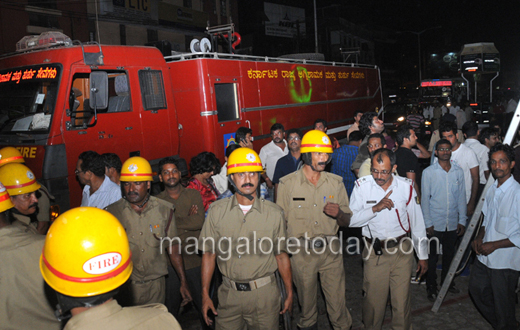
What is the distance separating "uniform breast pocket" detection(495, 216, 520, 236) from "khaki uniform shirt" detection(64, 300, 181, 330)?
357 cm

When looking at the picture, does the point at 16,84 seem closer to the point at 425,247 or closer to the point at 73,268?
the point at 73,268

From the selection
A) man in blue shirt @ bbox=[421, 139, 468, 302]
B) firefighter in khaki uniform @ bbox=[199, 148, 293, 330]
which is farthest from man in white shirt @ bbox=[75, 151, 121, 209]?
man in blue shirt @ bbox=[421, 139, 468, 302]

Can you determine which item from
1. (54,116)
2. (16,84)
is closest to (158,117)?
(54,116)

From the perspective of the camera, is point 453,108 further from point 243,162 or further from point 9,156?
point 9,156

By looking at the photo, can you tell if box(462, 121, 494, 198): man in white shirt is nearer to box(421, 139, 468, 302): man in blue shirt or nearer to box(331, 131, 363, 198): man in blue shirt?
box(421, 139, 468, 302): man in blue shirt

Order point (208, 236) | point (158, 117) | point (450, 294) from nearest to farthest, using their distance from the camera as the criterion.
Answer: point (208, 236) → point (450, 294) → point (158, 117)

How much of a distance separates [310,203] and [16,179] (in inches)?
112

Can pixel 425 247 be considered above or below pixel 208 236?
below

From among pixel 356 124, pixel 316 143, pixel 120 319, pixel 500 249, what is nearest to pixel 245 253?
pixel 316 143

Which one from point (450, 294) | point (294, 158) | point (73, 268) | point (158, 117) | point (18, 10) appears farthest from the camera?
point (18, 10)

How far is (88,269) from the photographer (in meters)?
1.66

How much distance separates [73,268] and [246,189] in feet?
6.81

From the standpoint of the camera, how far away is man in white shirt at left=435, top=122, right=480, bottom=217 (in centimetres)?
595

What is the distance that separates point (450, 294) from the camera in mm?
5457
